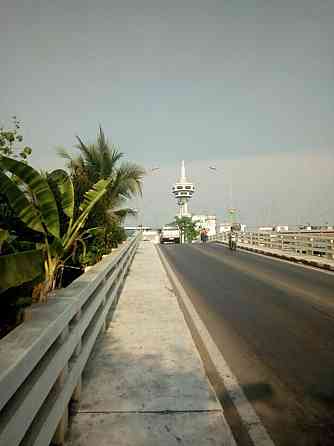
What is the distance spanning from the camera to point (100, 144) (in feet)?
45.2

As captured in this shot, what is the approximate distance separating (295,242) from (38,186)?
1795 centimetres

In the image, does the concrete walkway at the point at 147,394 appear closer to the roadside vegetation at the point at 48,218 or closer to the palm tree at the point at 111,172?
the roadside vegetation at the point at 48,218

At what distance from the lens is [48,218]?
19.3 ft

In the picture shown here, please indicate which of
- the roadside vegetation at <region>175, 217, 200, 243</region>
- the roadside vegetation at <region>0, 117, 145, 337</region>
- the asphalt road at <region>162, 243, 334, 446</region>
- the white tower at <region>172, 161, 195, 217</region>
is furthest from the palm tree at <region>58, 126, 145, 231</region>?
the white tower at <region>172, 161, 195, 217</region>

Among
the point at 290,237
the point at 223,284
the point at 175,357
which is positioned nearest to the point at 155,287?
the point at 223,284

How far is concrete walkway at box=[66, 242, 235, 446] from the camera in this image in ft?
9.04

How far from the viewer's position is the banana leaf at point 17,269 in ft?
9.18

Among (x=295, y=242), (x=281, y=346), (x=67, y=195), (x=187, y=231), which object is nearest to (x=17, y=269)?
(x=281, y=346)

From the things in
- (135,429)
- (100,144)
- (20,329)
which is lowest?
(135,429)

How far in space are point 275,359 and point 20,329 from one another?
3.42 meters

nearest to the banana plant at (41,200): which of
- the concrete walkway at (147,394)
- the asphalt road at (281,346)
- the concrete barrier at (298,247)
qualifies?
the concrete walkway at (147,394)

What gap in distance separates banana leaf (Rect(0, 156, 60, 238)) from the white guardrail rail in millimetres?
2450

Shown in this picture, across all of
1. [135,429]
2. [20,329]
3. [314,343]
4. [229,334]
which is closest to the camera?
[20,329]

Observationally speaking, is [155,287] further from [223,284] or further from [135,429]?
[135,429]
